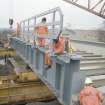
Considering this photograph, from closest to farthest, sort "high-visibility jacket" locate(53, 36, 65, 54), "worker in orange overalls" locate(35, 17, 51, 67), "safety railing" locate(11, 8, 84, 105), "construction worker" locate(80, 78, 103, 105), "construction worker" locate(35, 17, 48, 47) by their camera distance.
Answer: "construction worker" locate(80, 78, 103, 105) → "safety railing" locate(11, 8, 84, 105) → "high-visibility jacket" locate(53, 36, 65, 54) → "worker in orange overalls" locate(35, 17, 51, 67) → "construction worker" locate(35, 17, 48, 47)

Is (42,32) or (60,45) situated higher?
(42,32)

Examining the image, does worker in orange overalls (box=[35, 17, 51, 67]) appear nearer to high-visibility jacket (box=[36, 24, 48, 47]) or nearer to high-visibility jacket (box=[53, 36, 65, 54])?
high-visibility jacket (box=[36, 24, 48, 47])

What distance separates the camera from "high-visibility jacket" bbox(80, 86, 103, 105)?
6145 mm

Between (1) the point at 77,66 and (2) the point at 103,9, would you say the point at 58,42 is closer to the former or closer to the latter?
(1) the point at 77,66

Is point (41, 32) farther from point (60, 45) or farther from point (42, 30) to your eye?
point (60, 45)

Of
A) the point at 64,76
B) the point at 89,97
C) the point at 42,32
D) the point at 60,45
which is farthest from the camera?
the point at 42,32

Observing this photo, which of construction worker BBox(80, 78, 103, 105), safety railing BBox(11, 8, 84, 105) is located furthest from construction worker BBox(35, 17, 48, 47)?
construction worker BBox(80, 78, 103, 105)

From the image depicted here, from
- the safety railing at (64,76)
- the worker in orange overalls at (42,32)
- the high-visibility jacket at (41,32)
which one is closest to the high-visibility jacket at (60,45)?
the safety railing at (64,76)

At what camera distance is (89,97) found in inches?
243

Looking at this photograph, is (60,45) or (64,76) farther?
(60,45)

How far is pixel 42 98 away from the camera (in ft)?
45.3

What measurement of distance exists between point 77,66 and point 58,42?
41.6 inches

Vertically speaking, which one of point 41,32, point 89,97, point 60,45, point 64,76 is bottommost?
point 89,97

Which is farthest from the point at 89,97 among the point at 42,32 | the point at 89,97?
the point at 42,32
